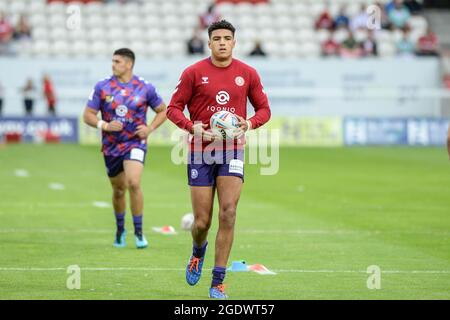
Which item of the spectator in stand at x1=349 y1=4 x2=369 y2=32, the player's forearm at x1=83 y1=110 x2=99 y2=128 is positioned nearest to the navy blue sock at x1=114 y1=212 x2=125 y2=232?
the player's forearm at x1=83 y1=110 x2=99 y2=128

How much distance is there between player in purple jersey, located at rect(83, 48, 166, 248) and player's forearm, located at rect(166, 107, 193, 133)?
3.41m

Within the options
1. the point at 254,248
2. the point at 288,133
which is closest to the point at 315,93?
the point at 288,133

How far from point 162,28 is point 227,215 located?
33034 mm

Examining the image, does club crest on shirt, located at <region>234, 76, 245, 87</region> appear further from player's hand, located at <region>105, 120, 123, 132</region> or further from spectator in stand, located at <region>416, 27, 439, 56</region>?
spectator in stand, located at <region>416, 27, 439, 56</region>

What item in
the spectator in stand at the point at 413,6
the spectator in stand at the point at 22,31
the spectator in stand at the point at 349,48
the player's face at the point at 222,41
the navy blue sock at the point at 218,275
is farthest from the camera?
the spectator in stand at the point at 413,6

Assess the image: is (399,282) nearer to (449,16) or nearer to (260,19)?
(260,19)

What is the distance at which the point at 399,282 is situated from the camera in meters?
Result: 11.8

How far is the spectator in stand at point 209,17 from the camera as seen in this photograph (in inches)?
1638

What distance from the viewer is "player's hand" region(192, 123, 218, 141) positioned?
1088 cm

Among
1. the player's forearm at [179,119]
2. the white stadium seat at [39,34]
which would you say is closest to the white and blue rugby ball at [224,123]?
the player's forearm at [179,119]

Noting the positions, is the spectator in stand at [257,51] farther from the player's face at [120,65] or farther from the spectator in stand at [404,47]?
the player's face at [120,65]

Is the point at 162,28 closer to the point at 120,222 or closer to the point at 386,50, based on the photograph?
the point at 386,50

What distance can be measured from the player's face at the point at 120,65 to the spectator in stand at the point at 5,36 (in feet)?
86.0
